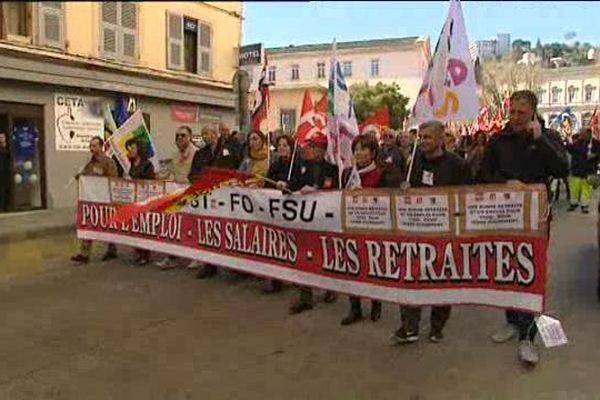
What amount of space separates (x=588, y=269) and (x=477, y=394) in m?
4.75

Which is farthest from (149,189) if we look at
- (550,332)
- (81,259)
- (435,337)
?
(550,332)

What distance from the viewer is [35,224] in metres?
13.9

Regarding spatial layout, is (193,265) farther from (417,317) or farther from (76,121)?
(76,121)

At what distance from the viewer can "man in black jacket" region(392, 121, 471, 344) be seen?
537 centimetres

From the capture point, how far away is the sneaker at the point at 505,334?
5.59 meters

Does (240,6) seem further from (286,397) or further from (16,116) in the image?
(16,116)

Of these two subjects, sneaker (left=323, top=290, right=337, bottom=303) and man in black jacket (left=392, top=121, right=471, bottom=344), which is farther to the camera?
sneaker (left=323, top=290, right=337, bottom=303)

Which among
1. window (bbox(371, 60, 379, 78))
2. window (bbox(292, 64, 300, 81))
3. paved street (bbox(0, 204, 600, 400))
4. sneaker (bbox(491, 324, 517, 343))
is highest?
window (bbox(371, 60, 379, 78))

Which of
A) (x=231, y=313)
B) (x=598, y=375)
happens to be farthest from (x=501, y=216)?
(x=231, y=313)

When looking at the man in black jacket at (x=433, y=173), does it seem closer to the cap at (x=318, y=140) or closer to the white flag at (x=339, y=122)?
the white flag at (x=339, y=122)

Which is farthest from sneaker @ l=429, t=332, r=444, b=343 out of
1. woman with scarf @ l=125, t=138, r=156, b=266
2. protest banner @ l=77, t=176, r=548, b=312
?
woman with scarf @ l=125, t=138, r=156, b=266

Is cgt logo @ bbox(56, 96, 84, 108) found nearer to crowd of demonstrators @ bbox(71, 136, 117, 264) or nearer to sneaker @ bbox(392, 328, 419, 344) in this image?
crowd of demonstrators @ bbox(71, 136, 117, 264)

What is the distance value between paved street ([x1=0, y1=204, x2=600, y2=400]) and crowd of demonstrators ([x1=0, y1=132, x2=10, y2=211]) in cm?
842

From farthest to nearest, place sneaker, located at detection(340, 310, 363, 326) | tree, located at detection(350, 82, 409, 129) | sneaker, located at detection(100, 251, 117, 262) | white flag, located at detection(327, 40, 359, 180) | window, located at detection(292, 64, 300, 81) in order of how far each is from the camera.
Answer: window, located at detection(292, 64, 300, 81), tree, located at detection(350, 82, 409, 129), sneaker, located at detection(100, 251, 117, 262), white flag, located at detection(327, 40, 359, 180), sneaker, located at detection(340, 310, 363, 326)
